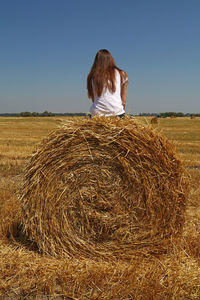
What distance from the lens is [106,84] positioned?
4.20 metres

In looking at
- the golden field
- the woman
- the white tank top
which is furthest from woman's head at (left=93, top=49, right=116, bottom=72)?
the golden field

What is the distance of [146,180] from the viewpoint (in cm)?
343

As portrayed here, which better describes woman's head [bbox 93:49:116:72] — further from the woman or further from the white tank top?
the white tank top

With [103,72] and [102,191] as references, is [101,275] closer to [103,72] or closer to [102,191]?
[102,191]

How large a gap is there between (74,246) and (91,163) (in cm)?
95

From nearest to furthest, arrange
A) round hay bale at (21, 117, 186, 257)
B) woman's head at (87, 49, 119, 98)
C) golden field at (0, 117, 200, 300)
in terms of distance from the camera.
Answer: golden field at (0, 117, 200, 300) < round hay bale at (21, 117, 186, 257) < woman's head at (87, 49, 119, 98)

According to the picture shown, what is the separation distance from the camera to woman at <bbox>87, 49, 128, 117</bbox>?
4.15 meters

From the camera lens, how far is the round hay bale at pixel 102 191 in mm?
3428

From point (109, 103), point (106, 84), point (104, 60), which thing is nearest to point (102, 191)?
point (109, 103)

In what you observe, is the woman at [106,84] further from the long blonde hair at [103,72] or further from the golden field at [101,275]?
the golden field at [101,275]

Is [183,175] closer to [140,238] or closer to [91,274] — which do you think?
[140,238]

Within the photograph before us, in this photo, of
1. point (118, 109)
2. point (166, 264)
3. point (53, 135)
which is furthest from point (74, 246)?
point (118, 109)

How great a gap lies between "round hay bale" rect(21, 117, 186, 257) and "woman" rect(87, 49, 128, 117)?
679 mm

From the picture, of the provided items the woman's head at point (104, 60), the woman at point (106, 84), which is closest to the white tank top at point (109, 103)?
the woman at point (106, 84)
